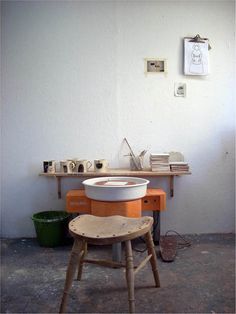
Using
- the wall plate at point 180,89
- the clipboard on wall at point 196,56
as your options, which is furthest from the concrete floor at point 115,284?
the clipboard on wall at point 196,56

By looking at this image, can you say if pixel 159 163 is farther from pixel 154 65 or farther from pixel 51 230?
pixel 51 230

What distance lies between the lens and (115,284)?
186 centimetres

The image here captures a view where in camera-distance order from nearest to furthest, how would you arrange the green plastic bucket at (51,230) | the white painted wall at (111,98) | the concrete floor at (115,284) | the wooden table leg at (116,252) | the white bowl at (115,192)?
the concrete floor at (115,284) → the white bowl at (115,192) → the wooden table leg at (116,252) → the green plastic bucket at (51,230) → the white painted wall at (111,98)

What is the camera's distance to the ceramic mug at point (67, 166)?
2551 mm

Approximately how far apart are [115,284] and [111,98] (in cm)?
167

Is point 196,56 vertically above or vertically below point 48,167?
above

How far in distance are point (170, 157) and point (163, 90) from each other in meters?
0.67

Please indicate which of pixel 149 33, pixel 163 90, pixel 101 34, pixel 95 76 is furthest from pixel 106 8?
pixel 163 90

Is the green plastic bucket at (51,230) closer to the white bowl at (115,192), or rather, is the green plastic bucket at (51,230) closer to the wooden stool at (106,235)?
the white bowl at (115,192)

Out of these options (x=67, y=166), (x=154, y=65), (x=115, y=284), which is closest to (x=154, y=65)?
(x=154, y=65)

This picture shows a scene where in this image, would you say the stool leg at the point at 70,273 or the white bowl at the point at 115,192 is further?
the white bowl at the point at 115,192

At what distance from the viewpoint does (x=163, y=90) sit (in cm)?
274

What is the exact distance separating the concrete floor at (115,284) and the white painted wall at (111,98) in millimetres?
549

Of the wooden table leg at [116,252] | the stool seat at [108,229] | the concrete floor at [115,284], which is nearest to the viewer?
the stool seat at [108,229]
